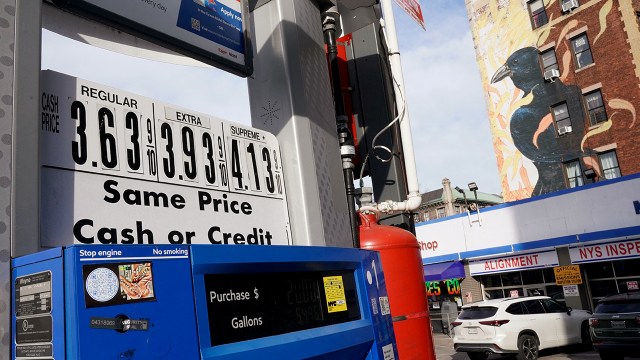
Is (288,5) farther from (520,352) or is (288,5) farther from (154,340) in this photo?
(520,352)

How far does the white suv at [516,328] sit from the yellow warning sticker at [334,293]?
1250cm

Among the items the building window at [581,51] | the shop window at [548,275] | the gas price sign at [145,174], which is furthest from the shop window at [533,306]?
the building window at [581,51]

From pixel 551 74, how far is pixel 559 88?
0.81 meters

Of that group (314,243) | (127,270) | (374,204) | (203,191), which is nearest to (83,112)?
(203,191)

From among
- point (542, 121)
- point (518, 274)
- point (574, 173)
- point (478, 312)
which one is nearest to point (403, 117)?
point (478, 312)

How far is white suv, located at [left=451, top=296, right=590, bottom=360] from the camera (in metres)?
13.6

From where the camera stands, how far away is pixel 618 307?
12.0 meters

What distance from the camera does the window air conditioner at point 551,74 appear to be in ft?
83.5

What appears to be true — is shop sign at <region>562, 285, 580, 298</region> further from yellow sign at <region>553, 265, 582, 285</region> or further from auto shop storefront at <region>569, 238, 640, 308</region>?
yellow sign at <region>553, 265, 582, 285</region>

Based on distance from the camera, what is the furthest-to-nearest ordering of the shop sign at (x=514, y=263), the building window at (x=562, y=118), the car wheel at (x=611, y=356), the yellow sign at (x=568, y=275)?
the building window at (x=562, y=118)
the shop sign at (x=514, y=263)
the yellow sign at (x=568, y=275)
the car wheel at (x=611, y=356)

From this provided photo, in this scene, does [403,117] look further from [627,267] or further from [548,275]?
[548,275]

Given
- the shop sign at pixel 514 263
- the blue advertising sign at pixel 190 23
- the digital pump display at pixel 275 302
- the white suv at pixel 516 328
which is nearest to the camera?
the digital pump display at pixel 275 302

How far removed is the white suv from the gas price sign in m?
12.1

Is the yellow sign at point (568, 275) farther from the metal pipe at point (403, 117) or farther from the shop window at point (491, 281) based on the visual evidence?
the metal pipe at point (403, 117)
